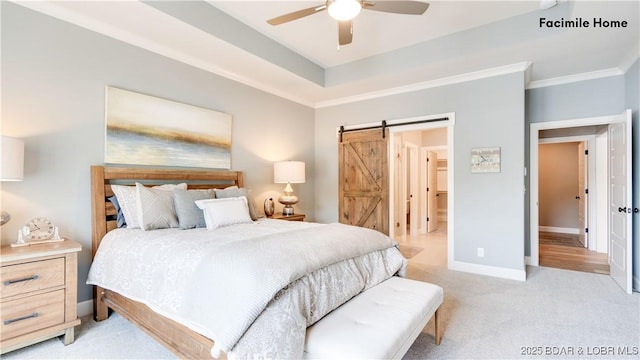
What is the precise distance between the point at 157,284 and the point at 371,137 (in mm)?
3844

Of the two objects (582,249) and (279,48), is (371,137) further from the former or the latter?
(582,249)

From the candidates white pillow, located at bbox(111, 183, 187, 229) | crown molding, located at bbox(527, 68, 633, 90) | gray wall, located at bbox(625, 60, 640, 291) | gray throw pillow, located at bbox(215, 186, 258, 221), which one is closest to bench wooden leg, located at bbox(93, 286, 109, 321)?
white pillow, located at bbox(111, 183, 187, 229)

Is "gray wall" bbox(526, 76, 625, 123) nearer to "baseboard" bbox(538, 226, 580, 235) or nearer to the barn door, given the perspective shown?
the barn door

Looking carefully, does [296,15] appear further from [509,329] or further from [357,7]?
[509,329]

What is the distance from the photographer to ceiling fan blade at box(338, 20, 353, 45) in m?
2.49

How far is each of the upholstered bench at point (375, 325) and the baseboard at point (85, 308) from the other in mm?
2298

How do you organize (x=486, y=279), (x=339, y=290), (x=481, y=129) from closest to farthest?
(x=339, y=290)
(x=486, y=279)
(x=481, y=129)

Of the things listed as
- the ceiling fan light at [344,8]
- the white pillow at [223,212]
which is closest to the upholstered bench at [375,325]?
the white pillow at [223,212]

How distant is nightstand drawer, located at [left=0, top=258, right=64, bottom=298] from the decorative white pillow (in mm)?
610

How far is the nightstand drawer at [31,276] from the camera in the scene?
194 centimetres

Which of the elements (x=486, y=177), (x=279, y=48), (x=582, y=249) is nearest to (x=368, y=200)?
(x=486, y=177)

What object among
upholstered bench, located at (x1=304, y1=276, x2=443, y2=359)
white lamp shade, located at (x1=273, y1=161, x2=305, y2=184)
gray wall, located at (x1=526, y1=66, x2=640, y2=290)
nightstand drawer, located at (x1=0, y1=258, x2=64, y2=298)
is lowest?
upholstered bench, located at (x1=304, y1=276, x2=443, y2=359)

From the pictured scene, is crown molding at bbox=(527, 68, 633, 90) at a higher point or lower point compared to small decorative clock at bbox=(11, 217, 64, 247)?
higher

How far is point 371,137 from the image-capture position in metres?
4.98
